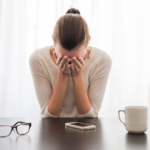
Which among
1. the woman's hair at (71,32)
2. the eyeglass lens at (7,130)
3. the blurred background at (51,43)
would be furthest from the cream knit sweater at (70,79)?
the blurred background at (51,43)

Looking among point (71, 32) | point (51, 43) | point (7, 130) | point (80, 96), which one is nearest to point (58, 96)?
point (80, 96)

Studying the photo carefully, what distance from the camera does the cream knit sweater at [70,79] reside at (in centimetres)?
123

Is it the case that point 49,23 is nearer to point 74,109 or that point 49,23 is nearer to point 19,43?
point 19,43

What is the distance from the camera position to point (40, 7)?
7.02 feet

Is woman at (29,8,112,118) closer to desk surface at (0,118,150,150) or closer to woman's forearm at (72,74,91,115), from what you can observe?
woman's forearm at (72,74,91,115)

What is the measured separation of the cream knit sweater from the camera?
1235 millimetres

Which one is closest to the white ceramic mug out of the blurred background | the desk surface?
the desk surface

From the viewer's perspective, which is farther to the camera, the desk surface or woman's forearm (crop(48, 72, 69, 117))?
woman's forearm (crop(48, 72, 69, 117))

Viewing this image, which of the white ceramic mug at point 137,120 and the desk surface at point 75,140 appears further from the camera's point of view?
the white ceramic mug at point 137,120

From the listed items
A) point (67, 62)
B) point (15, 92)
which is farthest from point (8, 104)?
point (67, 62)

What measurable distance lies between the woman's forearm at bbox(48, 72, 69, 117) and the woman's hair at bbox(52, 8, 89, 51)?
0.65 feet

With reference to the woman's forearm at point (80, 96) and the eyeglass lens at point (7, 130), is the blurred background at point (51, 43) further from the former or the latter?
the eyeglass lens at point (7, 130)

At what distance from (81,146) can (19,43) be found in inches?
69.4

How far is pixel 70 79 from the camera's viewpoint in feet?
4.32
